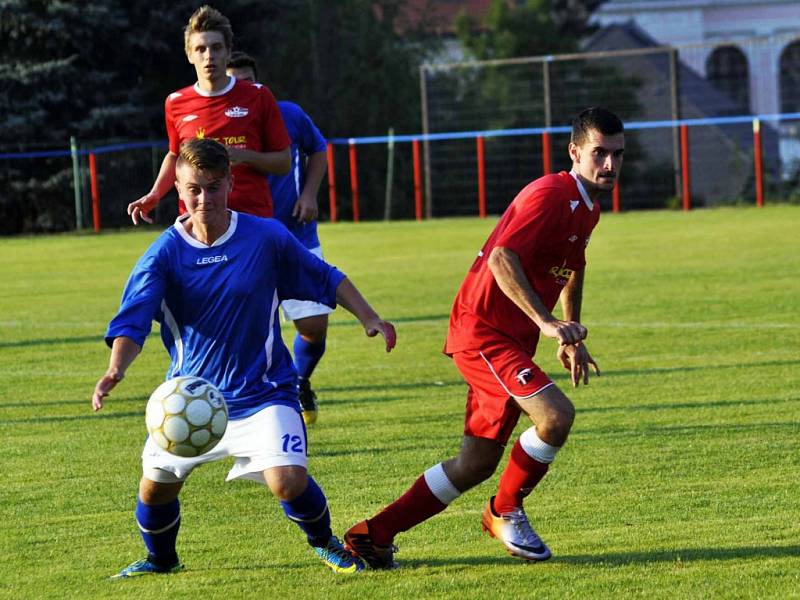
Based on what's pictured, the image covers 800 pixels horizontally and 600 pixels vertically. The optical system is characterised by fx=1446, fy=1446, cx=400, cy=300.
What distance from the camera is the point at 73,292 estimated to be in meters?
16.9

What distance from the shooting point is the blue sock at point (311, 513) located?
500 cm

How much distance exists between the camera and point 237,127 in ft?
26.2

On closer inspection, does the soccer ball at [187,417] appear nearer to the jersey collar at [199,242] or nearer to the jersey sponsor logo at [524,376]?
the jersey collar at [199,242]

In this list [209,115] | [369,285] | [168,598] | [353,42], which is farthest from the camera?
[353,42]

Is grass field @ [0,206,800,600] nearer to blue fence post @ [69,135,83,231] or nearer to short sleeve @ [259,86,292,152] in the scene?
short sleeve @ [259,86,292,152]

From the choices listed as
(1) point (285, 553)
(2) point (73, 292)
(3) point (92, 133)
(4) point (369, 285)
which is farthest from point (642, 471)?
(3) point (92, 133)

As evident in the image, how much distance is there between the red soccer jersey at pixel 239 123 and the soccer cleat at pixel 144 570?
123 inches

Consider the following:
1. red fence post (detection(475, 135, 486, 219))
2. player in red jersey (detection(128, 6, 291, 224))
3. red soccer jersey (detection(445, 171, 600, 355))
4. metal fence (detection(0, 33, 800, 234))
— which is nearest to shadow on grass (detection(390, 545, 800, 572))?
red soccer jersey (detection(445, 171, 600, 355))

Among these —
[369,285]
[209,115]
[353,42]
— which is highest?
[353,42]

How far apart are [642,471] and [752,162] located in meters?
25.1

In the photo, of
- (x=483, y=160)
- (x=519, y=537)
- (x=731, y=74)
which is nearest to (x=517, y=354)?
(x=519, y=537)

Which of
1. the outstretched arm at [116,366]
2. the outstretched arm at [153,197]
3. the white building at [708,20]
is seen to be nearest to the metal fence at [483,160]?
the outstretched arm at [153,197]

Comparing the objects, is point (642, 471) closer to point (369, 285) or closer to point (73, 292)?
point (369, 285)

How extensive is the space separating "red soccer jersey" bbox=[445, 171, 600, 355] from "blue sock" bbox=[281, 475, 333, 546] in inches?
31.3
